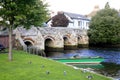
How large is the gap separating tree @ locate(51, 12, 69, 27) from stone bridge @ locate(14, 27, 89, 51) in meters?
12.1

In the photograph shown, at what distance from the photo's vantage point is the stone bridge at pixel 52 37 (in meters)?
49.0

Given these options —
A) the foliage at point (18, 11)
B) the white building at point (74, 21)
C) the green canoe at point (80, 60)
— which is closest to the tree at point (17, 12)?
the foliage at point (18, 11)

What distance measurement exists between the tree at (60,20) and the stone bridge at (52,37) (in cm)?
1210

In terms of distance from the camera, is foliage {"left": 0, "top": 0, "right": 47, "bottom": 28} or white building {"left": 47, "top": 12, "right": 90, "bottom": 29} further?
white building {"left": 47, "top": 12, "right": 90, "bottom": 29}

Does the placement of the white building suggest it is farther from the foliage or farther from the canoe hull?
the foliage

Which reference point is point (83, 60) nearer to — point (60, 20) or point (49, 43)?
point (49, 43)

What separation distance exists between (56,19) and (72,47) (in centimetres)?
1816

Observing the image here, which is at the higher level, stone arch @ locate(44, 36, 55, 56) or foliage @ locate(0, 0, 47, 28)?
foliage @ locate(0, 0, 47, 28)

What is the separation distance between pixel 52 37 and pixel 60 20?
2168 centimetres

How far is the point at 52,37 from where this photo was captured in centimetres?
5875

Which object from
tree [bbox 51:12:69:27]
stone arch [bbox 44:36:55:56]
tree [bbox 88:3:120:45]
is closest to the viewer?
stone arch [bbox 44:36:55:56]

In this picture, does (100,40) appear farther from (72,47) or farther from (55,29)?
(55,29)

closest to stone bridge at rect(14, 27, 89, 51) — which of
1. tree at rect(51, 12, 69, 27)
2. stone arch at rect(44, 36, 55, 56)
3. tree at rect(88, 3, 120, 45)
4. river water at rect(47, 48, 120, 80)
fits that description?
stone arch at rect(44, 36, 55, 56)

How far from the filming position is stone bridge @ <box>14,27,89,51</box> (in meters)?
49.0
